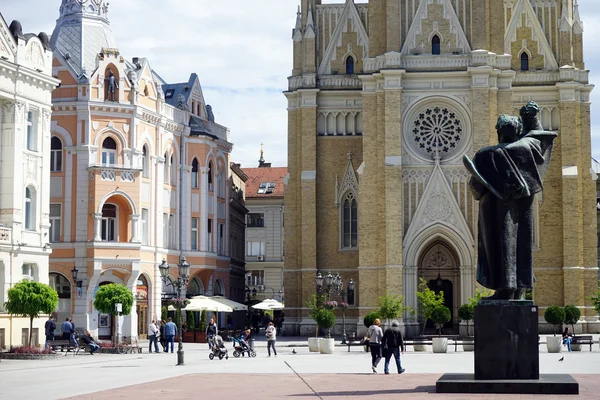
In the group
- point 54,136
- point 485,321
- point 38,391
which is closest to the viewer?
point 485,321

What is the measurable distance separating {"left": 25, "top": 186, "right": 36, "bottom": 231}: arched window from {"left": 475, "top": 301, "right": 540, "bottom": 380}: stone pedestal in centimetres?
2978

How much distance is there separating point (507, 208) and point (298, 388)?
590 centimetres

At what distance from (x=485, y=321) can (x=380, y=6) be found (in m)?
46.1

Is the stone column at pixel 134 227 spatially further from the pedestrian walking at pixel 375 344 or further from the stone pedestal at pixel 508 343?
the stone pedestal at pixel 508 343

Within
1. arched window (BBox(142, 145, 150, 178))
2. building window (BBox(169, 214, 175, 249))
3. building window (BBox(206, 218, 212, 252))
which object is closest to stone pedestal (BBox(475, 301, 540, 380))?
arched window (BBox(142, 145, 150, 178))

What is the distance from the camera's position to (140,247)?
59969 mm

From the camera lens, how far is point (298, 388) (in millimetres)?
24000

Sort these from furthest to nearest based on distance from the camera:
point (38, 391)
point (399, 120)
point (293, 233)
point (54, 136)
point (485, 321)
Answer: point (293, 233), point (399, 120), point (54, 136), point (38, 391), point (485, 321)

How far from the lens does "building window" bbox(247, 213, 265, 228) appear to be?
3903 inches

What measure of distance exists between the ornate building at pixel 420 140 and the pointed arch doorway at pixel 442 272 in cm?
9

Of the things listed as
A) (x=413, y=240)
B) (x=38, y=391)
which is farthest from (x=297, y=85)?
(x=38, y=391)

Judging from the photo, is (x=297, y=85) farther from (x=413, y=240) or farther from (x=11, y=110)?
(x=11, y=110)

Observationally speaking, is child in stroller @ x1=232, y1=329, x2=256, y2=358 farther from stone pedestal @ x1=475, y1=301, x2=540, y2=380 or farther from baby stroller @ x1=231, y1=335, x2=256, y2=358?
stone pedestal @ x1=475, y1=301, x2=540, y2=380

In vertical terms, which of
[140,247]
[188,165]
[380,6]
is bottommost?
[140,247]
